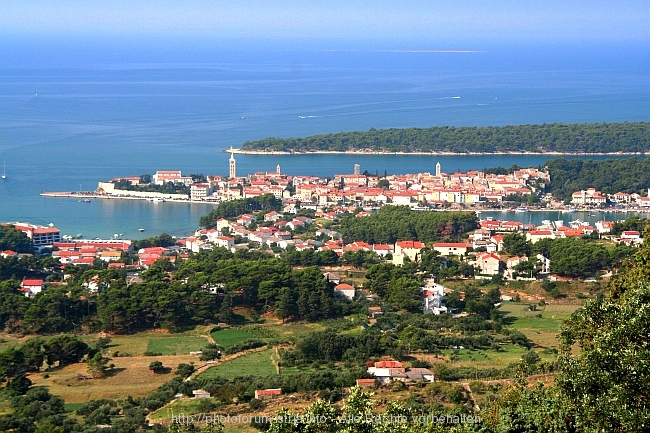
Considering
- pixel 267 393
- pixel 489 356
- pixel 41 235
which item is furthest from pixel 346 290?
pixel 41 235

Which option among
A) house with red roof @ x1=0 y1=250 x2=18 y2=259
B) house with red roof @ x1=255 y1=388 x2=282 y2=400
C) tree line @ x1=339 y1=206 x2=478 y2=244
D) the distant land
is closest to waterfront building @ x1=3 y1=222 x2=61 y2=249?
house with red roof @ x1=0 y1=250 x2=18 y2=259

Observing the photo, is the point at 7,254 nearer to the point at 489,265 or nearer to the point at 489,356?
the point at 489,265

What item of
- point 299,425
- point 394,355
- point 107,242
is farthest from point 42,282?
point 299,425

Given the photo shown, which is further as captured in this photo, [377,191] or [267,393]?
[377,191]

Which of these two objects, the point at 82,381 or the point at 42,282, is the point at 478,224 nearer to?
the point at 42,282

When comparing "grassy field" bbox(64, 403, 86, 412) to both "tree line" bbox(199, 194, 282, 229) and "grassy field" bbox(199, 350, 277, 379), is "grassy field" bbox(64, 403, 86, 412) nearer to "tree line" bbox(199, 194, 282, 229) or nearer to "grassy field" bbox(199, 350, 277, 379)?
"grassy field" bbox(199, 350, 277, 379)

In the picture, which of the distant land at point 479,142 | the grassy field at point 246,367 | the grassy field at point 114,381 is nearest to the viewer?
the grassy field at point 114,381

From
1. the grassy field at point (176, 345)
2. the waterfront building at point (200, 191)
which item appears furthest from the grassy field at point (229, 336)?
the waterfront building at point (200, 191)

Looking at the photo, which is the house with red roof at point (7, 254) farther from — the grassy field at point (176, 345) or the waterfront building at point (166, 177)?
the waterfront building at point (166, 177)
